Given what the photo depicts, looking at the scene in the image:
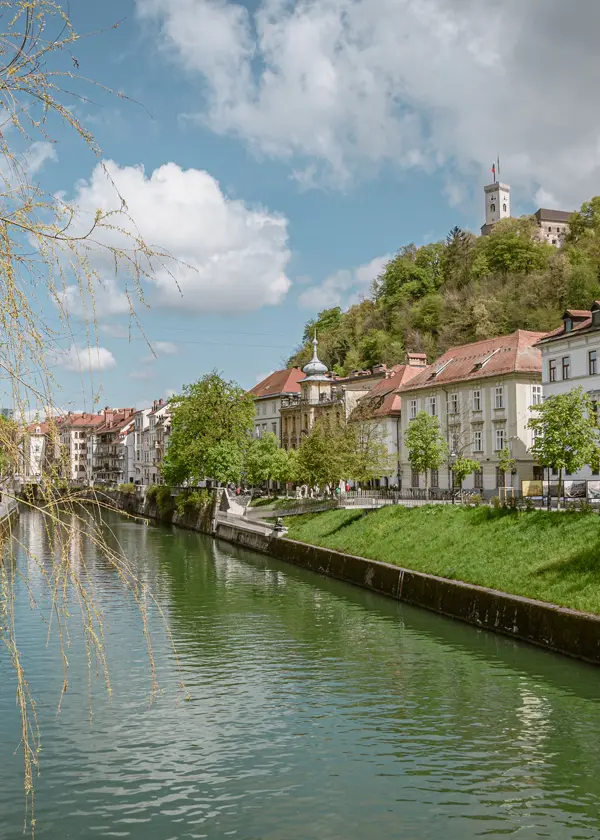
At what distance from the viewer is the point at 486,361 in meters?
59.8

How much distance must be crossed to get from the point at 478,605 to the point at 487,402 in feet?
116

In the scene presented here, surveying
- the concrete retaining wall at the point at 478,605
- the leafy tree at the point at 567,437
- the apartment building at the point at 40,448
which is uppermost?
the leafy tree at the point at 567,437

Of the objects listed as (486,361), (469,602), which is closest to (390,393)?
(486,361)

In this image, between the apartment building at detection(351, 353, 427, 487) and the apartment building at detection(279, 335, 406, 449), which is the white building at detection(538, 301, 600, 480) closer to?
the apartment building at detection(351, 353, 427, 487)

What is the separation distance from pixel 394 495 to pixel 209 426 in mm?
28737

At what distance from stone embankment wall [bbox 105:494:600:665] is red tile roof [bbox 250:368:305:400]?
53.2 meters

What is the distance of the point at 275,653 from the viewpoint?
807 inches

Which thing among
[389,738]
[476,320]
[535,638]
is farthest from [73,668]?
[476,320]

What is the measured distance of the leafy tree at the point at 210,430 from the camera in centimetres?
6756

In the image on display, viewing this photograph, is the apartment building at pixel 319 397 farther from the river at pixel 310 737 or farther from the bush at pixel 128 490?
the river at pixel 310 737

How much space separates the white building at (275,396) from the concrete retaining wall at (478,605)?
57.0 m

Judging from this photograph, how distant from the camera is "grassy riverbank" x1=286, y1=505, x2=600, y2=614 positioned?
76.1ft

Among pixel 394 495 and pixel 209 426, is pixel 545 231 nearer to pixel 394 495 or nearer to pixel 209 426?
pixel 209 426

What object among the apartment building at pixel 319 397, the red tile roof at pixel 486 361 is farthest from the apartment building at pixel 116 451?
the red tile roof at pixel 486 361
